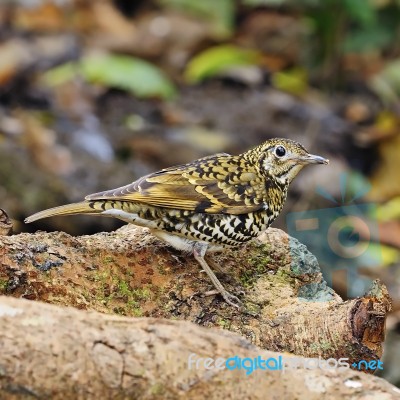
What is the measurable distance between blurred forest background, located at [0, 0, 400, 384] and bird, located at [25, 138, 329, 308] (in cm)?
339

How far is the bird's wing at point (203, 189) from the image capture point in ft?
16.2

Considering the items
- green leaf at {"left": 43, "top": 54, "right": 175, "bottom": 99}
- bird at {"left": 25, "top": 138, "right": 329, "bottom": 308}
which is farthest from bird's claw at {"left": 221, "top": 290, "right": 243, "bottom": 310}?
green leaf at {"left": 43, "top": 54, "right": 175, "bottom": 99}

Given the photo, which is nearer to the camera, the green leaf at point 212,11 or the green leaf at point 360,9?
the green leaf at point 360,9

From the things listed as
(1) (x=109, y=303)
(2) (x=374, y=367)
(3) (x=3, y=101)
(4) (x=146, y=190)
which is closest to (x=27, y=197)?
(3) (x=3, y=101)

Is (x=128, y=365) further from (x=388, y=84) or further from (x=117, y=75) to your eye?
(x=388, y=84)

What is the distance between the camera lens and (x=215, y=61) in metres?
12.6

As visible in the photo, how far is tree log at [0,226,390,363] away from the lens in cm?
404

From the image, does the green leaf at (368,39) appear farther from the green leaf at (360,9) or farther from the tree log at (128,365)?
the tree log at (128,365)

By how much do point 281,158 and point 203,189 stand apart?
48 cm

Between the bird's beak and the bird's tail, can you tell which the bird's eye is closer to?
the bird's beak

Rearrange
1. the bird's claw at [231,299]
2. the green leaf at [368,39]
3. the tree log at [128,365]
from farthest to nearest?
the green leaf at [368,39] < the bird's claw at [231,299] < the tree log at [128,365]

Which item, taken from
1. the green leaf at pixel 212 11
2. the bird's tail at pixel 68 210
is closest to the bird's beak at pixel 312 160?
the bird's tail at pixel 68 210

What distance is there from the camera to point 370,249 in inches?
367

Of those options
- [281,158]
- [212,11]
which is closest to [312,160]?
[281,158]
